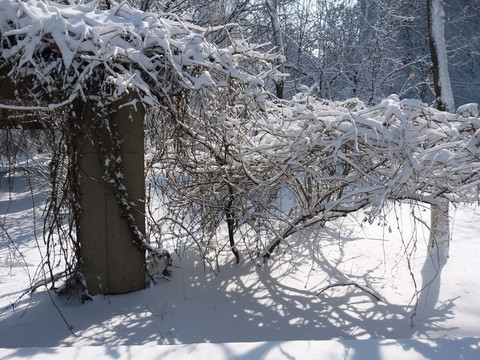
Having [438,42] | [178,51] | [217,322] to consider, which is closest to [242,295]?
[217,322]

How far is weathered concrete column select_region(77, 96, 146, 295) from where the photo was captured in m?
3.71

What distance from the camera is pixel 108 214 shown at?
3.79 m

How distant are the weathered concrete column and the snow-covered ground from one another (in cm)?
20

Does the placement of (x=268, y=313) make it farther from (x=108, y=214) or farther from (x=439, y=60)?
(x=439, y=60)

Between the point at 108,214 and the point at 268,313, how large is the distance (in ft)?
5.43

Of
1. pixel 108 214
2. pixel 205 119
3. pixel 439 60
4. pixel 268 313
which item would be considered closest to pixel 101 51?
pixel 205 119

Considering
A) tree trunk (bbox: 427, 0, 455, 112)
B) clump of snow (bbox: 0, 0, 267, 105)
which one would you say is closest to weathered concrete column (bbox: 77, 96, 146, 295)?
clump of snow (bbox: 0, 0, 267, 105)

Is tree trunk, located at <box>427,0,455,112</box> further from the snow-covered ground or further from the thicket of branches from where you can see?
the thicket of branches

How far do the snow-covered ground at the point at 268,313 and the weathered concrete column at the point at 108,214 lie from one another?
202mm

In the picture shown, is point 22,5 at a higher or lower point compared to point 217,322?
higher

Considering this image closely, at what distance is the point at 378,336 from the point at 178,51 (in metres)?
2.83

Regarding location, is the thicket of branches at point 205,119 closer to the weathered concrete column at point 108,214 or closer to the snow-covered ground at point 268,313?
the weathered concrete column at point 108,214

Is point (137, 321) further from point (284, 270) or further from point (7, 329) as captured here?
point (284, 270)

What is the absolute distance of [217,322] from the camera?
349cm
